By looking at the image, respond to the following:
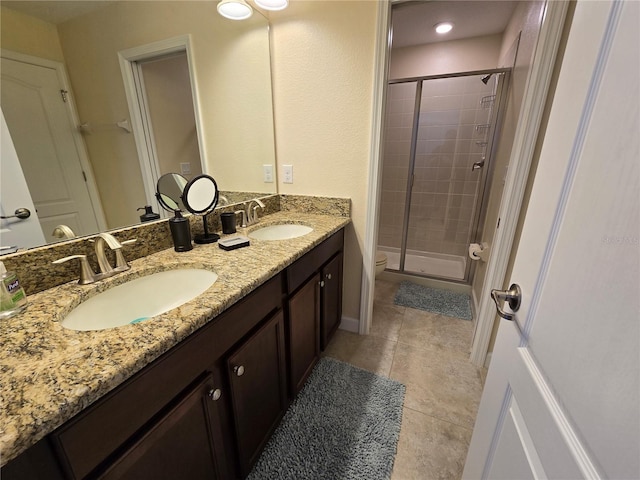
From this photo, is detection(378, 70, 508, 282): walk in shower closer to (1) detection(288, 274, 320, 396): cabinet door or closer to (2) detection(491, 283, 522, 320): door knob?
(1) detection(288, 274, 320, 396): cabinet door

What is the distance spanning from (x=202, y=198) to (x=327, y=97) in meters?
0.93

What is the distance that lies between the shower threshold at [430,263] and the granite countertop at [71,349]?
7.75 feet

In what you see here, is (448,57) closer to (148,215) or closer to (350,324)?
(350,324)

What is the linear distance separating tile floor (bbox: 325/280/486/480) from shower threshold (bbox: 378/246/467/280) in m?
0.76

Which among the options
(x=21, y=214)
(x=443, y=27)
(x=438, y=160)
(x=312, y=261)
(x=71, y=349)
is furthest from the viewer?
(x=438, y=160)

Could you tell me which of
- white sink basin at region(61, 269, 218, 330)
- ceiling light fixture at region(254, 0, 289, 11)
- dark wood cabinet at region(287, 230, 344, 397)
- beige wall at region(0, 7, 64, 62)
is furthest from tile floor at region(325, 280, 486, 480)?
ceiling light fixture at region(254, 0, 289, 11)

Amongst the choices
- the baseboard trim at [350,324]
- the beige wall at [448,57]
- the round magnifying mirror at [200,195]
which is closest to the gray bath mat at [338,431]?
the baseboard trim at [350,324]

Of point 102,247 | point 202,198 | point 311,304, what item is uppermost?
point 202,198

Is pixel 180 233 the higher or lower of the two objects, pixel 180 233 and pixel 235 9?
the lower

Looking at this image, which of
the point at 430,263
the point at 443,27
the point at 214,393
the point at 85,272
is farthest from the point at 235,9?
the point at 430,263

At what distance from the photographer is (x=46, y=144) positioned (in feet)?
2.60

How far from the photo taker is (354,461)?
3.62ft

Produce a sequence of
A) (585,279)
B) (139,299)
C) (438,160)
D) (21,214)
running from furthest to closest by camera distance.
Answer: (438,160) < (139,299) < (21,214) < (585,279)

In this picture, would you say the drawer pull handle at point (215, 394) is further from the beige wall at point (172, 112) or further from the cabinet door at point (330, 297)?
the beige wall at point (172, 112)
